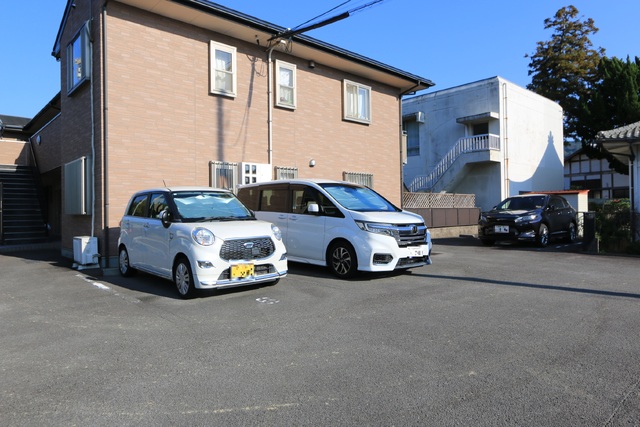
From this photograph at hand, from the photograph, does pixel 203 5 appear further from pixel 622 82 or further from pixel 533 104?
pixel 622 82

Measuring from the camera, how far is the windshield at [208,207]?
22.8ft

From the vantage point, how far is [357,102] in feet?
49.8

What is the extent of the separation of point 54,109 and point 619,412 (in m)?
19.0

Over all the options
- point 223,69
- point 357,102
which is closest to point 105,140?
point 223,69

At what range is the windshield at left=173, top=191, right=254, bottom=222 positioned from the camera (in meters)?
6.95

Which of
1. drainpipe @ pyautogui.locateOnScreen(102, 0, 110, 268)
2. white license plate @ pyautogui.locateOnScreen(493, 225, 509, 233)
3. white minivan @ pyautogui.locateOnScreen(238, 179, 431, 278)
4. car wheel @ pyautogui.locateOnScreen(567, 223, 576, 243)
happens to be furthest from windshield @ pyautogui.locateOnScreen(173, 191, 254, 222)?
car wheel @ pyautogui.locateOnScreen(567, 223, 576, 243)

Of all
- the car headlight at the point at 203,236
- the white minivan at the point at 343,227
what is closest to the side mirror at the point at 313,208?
the white minivan at the point at 343,227

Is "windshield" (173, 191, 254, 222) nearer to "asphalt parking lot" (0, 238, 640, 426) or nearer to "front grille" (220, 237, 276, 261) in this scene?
"front grille" (220, 237, 276, 261)

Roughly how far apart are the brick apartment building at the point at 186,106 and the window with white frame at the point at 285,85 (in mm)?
33

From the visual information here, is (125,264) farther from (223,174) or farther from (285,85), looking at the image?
(285,85)

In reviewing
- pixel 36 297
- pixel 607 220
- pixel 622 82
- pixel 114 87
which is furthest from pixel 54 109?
pixel 622 82

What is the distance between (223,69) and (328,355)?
9.54m

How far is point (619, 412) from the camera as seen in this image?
288 cm

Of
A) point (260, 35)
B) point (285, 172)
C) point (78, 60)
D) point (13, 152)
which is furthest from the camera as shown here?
point (13, 152)
